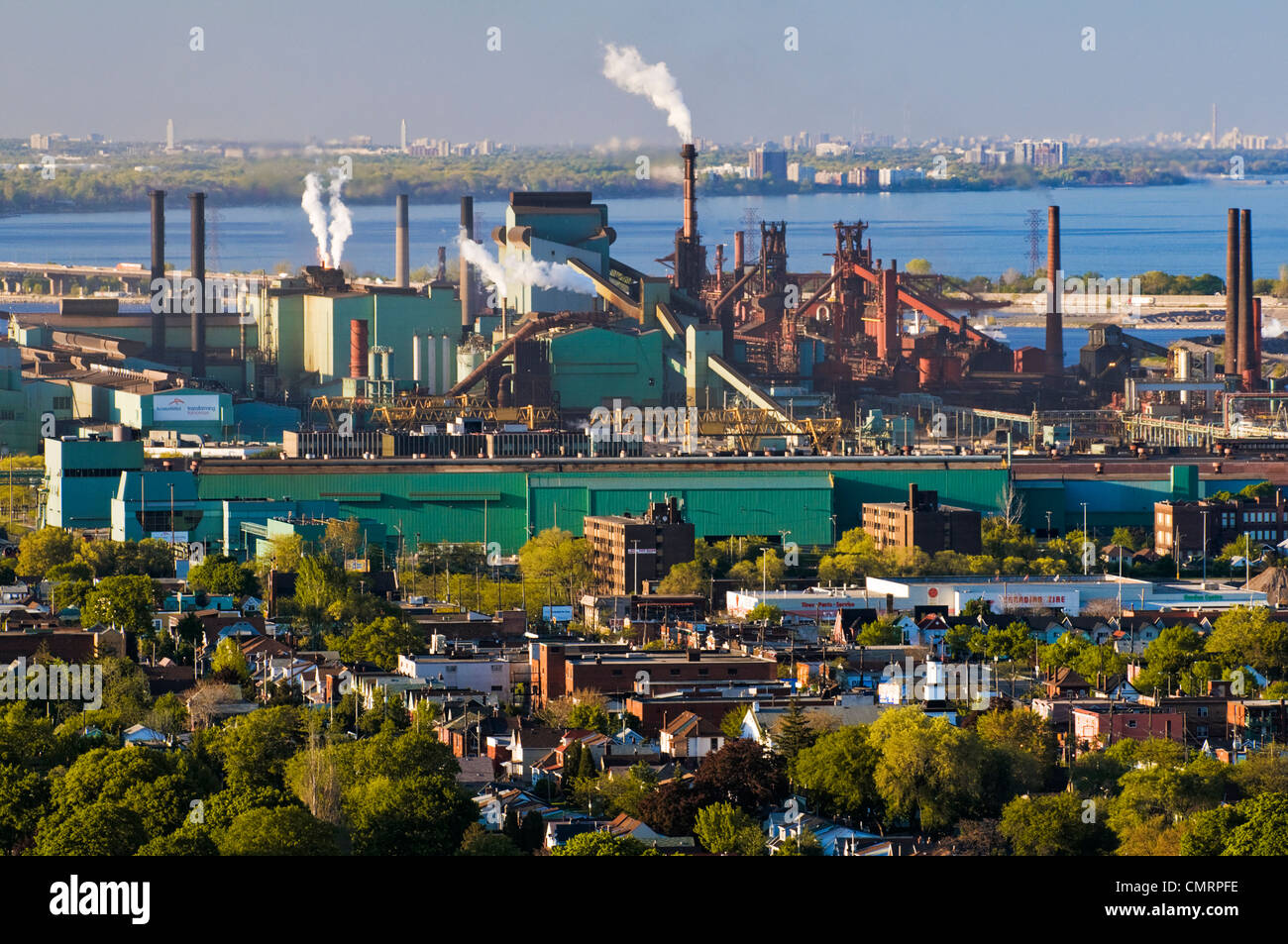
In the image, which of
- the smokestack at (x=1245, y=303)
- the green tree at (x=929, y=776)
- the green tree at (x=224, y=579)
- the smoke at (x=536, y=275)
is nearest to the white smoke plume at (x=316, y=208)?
the smoke at (x=536, y=275)

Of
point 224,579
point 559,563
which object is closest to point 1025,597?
point 559,563

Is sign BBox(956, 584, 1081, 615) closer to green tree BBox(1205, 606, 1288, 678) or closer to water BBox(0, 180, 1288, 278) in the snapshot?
green tree BBox(1205, 606, 1288, 678)

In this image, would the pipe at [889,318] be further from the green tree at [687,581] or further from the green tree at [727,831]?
the green tree at [727,831]

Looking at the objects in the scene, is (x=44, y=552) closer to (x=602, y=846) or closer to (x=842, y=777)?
(x=842, y=777)

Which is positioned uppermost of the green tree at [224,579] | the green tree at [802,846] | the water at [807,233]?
the water at [807,233]
